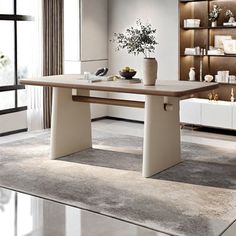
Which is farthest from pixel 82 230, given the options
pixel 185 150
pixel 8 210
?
pixel 185 150

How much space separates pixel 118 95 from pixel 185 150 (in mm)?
2563

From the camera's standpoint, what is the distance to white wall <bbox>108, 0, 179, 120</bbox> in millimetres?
7477

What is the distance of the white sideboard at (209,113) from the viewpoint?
6.87m

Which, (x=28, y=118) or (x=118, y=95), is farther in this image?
(x=118, y=95)

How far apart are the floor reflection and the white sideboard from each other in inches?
140

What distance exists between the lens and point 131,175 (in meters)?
4.93

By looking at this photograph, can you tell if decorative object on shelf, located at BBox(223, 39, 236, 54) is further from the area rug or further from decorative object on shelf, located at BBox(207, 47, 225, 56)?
the area rug

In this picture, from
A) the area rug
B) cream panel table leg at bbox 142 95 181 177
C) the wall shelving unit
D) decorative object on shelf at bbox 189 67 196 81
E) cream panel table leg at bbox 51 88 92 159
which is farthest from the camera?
decorative object on shelf at bbox 189 67 196 81

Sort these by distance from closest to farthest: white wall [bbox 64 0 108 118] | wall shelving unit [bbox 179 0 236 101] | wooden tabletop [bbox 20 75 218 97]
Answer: wooden tabletop [bbox 20 75 218 97], wall shelving unit [bbox 179 0 236 101], white wall [bbox 64 0 108 118]

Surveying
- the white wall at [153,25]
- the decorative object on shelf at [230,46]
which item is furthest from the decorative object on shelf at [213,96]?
the decorative object on shelf at [230,46]

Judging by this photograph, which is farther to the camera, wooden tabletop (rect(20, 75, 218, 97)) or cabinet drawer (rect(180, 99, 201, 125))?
cabinet drawer (rect(180, 99, 201, 125))

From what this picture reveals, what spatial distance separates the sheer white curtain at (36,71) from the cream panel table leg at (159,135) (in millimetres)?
2793

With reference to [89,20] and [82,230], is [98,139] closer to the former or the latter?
[89,20]

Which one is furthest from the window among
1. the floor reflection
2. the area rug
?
the floor reflection
